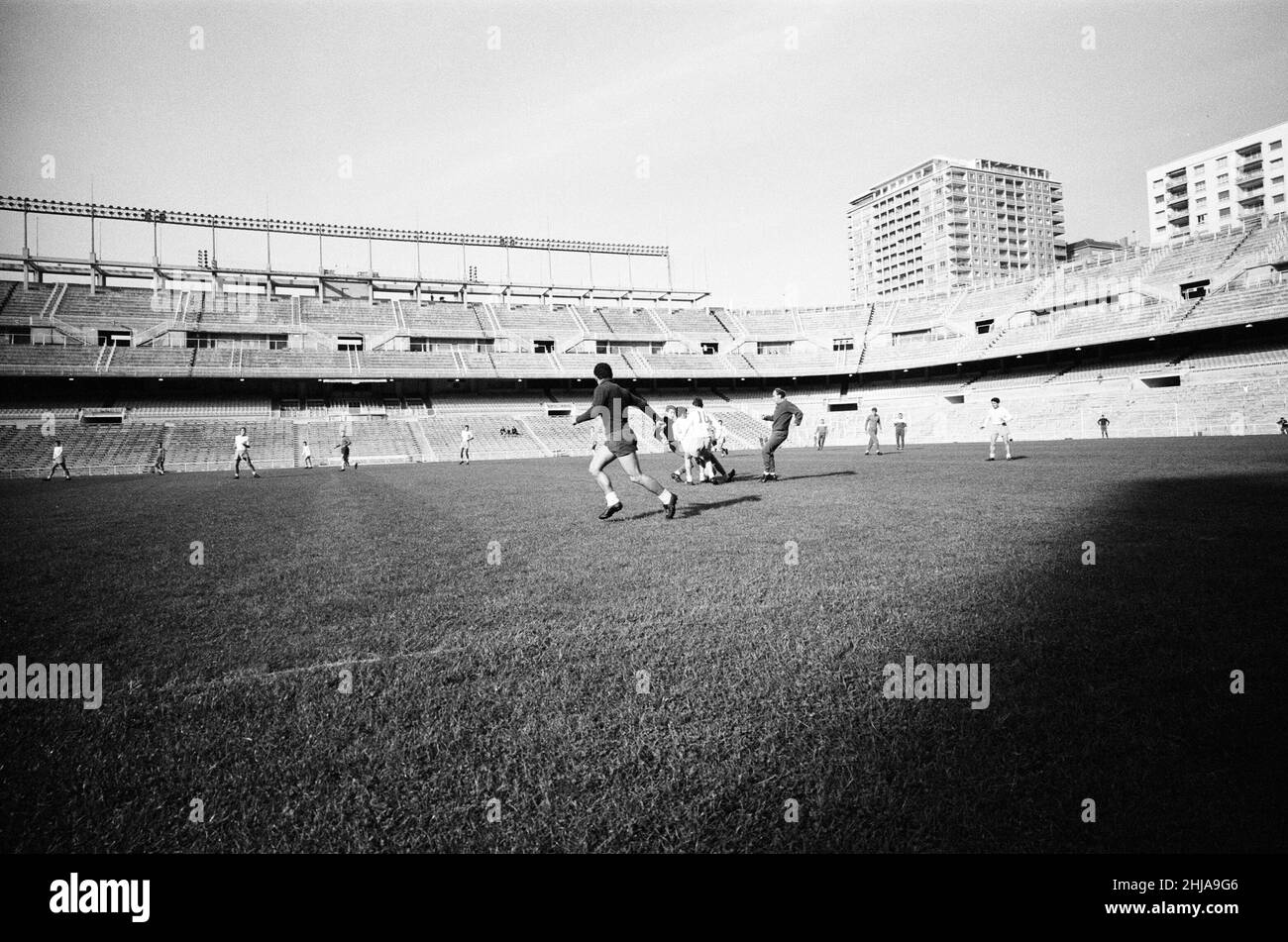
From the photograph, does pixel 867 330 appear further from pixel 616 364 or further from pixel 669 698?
pixel 669 698

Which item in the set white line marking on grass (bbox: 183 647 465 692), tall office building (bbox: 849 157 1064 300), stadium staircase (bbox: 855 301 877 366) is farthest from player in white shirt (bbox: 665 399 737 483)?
tall office building (bbox: 849 157 1064 300)

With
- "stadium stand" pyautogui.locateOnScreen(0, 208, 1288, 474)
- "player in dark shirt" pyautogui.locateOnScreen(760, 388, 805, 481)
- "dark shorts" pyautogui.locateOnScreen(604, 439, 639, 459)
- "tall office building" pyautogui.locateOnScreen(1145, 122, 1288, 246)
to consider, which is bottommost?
"dark shorts" pyautogui.locateOnScreen(604, 439, 639, 459)

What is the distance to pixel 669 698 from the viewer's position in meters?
3.04

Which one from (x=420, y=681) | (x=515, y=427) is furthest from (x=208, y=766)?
(x=515, y=427)

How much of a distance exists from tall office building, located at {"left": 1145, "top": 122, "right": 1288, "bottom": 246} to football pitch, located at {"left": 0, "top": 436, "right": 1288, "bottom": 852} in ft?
334

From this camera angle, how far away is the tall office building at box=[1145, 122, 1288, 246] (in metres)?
84.5

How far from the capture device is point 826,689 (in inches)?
122

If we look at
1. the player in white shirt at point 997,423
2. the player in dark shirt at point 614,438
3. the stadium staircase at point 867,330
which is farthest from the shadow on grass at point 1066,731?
the stadium staircase at point 867,330

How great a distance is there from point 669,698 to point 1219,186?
129770 mm

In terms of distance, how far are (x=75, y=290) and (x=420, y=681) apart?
204 ft

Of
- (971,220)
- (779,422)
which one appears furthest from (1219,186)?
(779,422)

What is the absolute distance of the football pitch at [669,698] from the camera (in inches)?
82.3

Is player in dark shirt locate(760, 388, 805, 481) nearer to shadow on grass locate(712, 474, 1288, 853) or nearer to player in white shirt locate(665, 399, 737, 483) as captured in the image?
player in white shirt locate(665, 399, 737, 483)

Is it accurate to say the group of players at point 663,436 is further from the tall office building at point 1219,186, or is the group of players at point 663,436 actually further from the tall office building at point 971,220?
the tall office building at point 971,220
